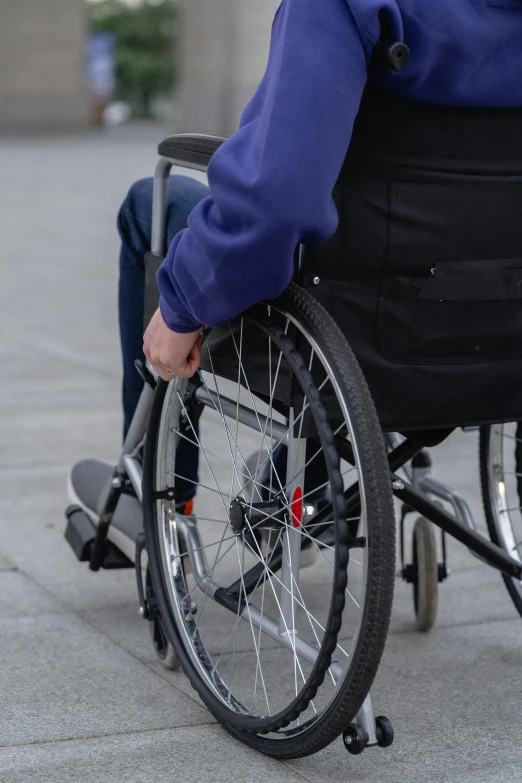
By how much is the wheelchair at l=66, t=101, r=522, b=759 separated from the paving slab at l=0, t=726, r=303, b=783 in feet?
0.12

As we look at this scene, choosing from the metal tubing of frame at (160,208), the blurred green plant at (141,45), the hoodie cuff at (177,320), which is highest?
the metal tubing of frame at (160,208)

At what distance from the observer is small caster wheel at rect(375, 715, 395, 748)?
2018 millimetres

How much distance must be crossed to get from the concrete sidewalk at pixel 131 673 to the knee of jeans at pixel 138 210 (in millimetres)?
921

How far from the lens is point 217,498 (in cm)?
385

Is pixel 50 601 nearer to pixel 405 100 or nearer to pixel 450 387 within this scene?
pixel 450 387

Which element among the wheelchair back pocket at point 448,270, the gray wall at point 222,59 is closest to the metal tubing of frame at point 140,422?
the wheelchair back pocket at point 448,270

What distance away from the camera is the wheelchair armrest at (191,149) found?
2.25 m

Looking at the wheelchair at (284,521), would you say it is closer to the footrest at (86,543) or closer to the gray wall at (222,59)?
the footrest at (86,543)

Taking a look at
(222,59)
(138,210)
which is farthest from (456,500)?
(222,59)

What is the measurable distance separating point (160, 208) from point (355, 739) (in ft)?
3.77

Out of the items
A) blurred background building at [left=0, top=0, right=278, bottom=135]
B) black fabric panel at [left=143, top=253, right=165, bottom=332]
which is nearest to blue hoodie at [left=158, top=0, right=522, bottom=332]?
black fabric panel at [left=143, top=253, right=165, bottom=332]

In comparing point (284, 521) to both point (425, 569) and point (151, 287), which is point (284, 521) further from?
point (425, 569)

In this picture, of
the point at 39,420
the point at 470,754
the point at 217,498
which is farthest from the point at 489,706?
the point at 39,420

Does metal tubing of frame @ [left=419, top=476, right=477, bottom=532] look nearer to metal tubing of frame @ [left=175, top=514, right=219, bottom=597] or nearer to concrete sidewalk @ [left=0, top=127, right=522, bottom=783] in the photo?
concrete sidewalk @ [left=0, top=127, right=522, bottom=783]
